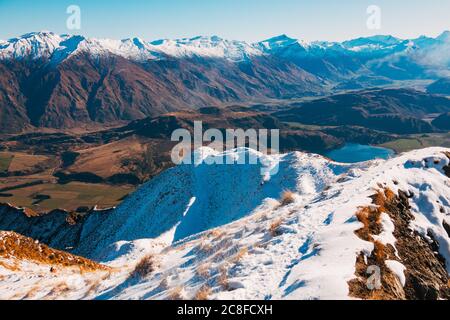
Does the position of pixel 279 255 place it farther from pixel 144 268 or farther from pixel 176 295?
pixel 144 268

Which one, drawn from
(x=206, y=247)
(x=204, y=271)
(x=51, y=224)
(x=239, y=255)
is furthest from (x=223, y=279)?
(x=51, y=224)

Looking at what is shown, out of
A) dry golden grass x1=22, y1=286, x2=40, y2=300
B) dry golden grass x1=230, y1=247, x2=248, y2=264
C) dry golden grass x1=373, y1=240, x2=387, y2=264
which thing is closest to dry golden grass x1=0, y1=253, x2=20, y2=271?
dry golden grass x1=22, y1=286, x2=40, y2=300

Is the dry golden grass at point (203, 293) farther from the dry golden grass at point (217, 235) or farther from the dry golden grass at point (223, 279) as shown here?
the dry golden grass at point (217, 235)

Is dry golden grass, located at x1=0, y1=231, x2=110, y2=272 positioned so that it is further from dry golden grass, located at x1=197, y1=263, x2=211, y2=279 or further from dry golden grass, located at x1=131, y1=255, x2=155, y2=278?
dry golden grass, located at x1=197, y1=263, x2=211, y2=279

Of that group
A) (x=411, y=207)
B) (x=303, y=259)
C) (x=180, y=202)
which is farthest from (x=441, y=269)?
(x=180, y=202)

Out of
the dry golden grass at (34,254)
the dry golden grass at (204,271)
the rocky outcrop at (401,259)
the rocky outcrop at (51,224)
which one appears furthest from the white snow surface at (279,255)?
the rocky outcrop at (51,224)
